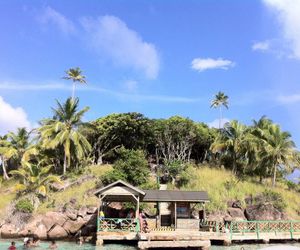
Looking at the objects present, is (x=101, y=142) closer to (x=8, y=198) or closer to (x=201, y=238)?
(x=8, y=198)

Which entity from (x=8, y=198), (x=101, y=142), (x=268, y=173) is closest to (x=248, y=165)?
(x=268, y=173)

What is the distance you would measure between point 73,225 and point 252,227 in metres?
14.2

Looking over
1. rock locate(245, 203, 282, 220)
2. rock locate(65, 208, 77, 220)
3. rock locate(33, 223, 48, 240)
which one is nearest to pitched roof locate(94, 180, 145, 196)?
rock locate(65, 208, 77, 220)

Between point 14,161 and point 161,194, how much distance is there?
26.5 m

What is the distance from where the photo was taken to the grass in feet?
110

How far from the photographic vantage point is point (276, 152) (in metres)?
39.0

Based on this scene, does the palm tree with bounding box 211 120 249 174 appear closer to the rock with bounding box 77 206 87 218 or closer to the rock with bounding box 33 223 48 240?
the rock with bounding box 77 206 87 218

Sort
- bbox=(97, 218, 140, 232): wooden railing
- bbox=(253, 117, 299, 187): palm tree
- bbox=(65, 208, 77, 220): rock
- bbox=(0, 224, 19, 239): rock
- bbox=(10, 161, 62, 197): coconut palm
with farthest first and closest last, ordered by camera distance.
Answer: bbox=(253, 117, 299, 187): palm tree
bbox=(10, 161, 62, 197): coconut palm
bbox=(65, 208, 77, 220): rock
bbox=(0, 224, 19, 239): rock
bbox=(97, 218, 140, 232): wooden railing

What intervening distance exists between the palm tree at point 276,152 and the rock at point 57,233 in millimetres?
22498

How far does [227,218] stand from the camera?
30.7 m

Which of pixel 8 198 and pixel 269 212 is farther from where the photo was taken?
pixel 8 198

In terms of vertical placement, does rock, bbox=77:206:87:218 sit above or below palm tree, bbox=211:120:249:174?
below

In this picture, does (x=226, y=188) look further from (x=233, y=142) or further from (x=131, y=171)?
(x=131, y=171)

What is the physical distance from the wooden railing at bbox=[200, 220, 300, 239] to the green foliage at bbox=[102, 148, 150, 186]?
830 centimetres
